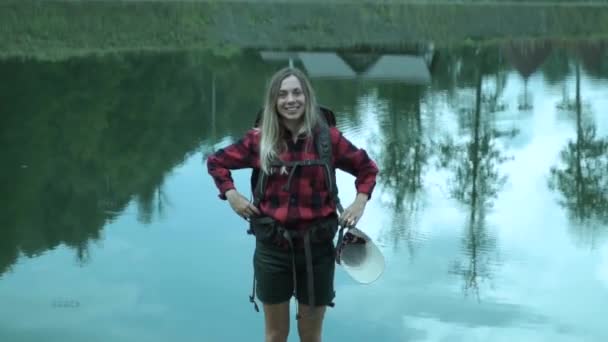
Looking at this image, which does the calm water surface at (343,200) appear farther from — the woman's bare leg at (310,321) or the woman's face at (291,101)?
Result: the woman's face at (291,101)

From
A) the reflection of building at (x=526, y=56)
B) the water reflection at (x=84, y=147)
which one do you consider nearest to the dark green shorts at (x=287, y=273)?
the water reflection at (x=84, y=147)

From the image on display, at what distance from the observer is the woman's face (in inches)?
173

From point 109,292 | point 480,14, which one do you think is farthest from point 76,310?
point 480,14

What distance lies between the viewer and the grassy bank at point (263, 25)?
37.2 meters

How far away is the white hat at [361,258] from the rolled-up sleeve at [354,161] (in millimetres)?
199

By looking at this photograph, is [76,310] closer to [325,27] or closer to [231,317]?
[231,317]

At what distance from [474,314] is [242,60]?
25982 mm

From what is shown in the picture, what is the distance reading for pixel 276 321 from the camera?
4578 mm

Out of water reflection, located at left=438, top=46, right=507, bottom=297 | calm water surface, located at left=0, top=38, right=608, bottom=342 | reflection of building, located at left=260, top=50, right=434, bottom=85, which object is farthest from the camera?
reflection of building, located at left=260, top=50, right=434, bottom=85

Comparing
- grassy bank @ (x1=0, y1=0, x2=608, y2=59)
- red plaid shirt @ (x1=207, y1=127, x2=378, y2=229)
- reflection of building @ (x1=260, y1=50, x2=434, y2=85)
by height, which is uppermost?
grassy bank @ (x1=0, y1=0, x2=608, y2=59)

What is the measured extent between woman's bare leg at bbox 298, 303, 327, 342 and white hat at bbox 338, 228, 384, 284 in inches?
8.4

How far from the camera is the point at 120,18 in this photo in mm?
42000

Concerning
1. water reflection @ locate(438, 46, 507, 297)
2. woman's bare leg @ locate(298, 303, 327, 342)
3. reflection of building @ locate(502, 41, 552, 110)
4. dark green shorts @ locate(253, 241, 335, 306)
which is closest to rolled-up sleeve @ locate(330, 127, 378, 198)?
dark green shorts @ locate(253, 241, 335, 306)

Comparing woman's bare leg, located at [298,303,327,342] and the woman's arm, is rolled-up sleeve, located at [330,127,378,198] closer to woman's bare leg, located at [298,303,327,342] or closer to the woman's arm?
the woman's arm
